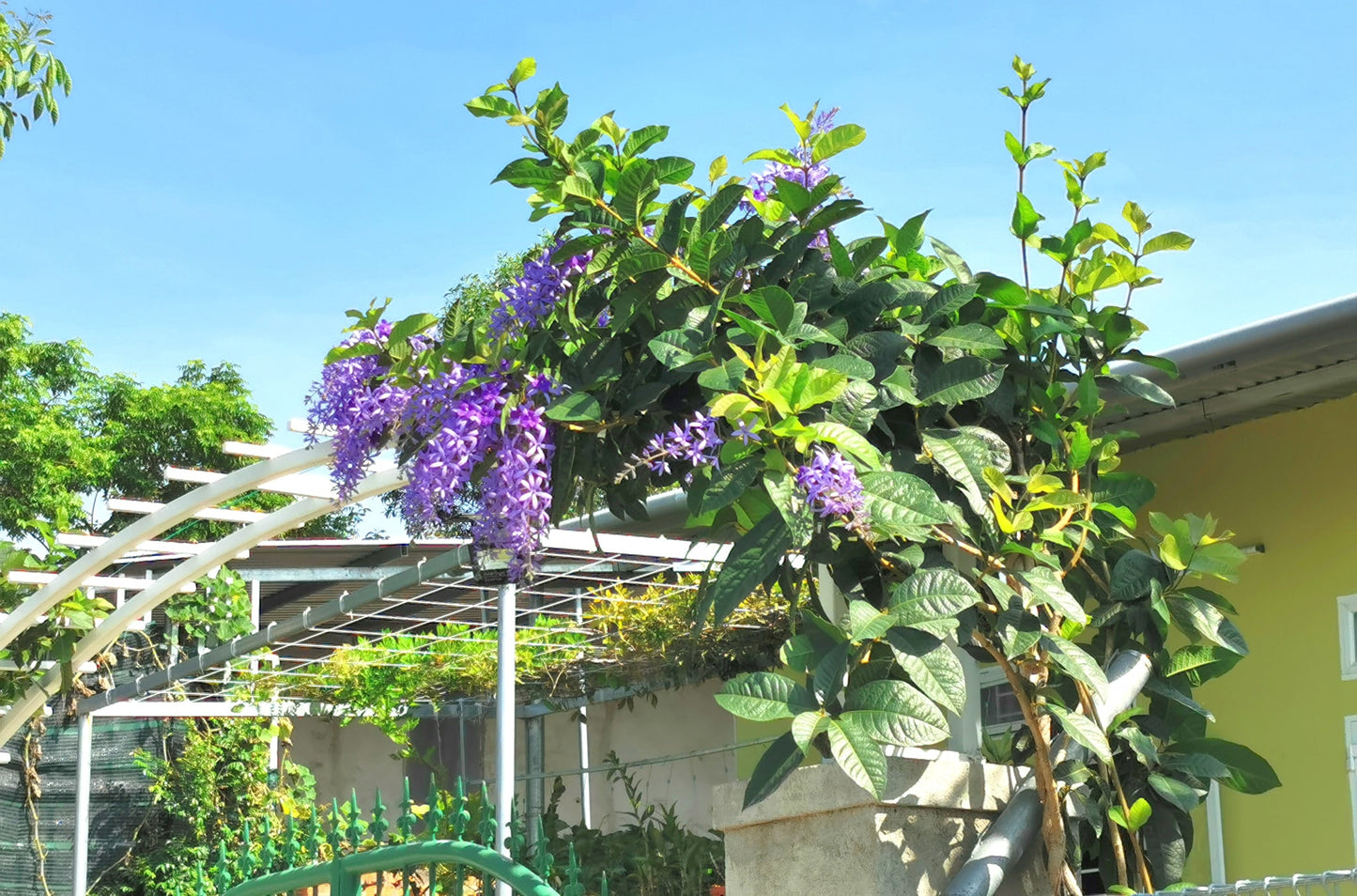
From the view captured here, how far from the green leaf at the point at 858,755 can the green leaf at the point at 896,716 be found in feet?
0.04

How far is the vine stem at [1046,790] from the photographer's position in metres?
2.26

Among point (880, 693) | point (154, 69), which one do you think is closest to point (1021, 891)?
point (880, 693)

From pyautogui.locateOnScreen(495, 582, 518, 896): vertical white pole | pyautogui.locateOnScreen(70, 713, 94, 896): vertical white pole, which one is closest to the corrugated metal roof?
pyautogui.locateOnScreen(495, 582, 518, 896): vertical white pole

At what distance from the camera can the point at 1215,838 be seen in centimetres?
472

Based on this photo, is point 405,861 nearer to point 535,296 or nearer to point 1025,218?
point 535,296

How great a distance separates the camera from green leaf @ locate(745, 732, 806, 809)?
1.95 m

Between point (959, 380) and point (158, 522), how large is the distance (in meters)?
4.71

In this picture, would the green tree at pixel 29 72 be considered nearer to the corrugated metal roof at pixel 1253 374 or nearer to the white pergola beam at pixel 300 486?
the white pergola beam at pixel 300 486

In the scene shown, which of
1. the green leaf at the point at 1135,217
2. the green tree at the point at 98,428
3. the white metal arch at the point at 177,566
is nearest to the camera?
the green leaf at the point at 1135,217

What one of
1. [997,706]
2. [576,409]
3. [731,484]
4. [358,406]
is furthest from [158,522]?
[731,484]

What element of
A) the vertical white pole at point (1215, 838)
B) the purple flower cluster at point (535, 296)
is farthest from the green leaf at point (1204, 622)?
the vertical white pole at point (1215, 838)

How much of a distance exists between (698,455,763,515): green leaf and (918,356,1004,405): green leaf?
1.30 ft

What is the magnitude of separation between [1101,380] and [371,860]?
197 centimetres

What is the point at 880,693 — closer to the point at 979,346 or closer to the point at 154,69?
the point at 979,346
